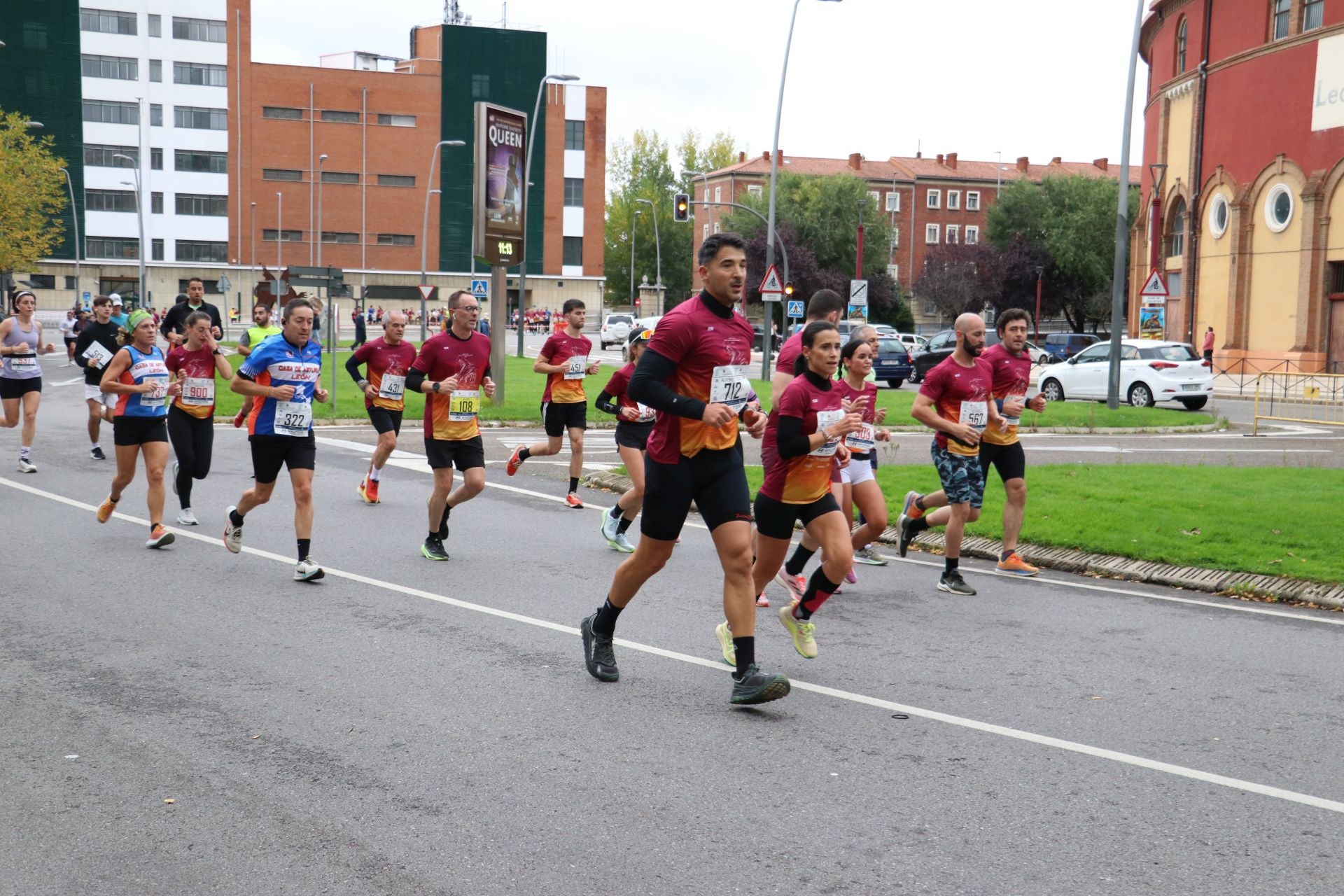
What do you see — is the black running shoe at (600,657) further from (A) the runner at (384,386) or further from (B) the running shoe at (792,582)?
(A) the runner at (384,386)

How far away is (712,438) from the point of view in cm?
589

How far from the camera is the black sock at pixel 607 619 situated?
20.6 ft

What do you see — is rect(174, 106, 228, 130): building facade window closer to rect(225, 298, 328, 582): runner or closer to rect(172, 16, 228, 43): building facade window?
rect(172, 16, 228, 43): building facade window

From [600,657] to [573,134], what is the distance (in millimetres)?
88997

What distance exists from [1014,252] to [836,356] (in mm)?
74993

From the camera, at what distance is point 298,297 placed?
30.5 feet

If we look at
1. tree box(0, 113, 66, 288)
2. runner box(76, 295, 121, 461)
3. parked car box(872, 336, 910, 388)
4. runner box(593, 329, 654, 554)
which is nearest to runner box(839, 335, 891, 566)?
runner box(593, 329, 654, 554)

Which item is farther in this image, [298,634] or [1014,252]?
[1014,252]

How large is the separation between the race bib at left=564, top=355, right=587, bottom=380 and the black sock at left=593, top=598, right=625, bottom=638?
5883mm

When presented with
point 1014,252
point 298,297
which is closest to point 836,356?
point 298,297

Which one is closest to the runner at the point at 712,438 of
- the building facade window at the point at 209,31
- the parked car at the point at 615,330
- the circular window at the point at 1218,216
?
the circular window at the point at 1218,216

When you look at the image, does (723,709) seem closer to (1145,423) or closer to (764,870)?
(764,870)

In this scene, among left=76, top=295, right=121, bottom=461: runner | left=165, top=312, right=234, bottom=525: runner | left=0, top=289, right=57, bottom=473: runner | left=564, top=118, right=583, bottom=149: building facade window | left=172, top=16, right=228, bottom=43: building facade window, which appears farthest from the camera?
left=564, top=118, right=583, bottom=149: building facade window

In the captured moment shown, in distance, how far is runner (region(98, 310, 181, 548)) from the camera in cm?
1014
